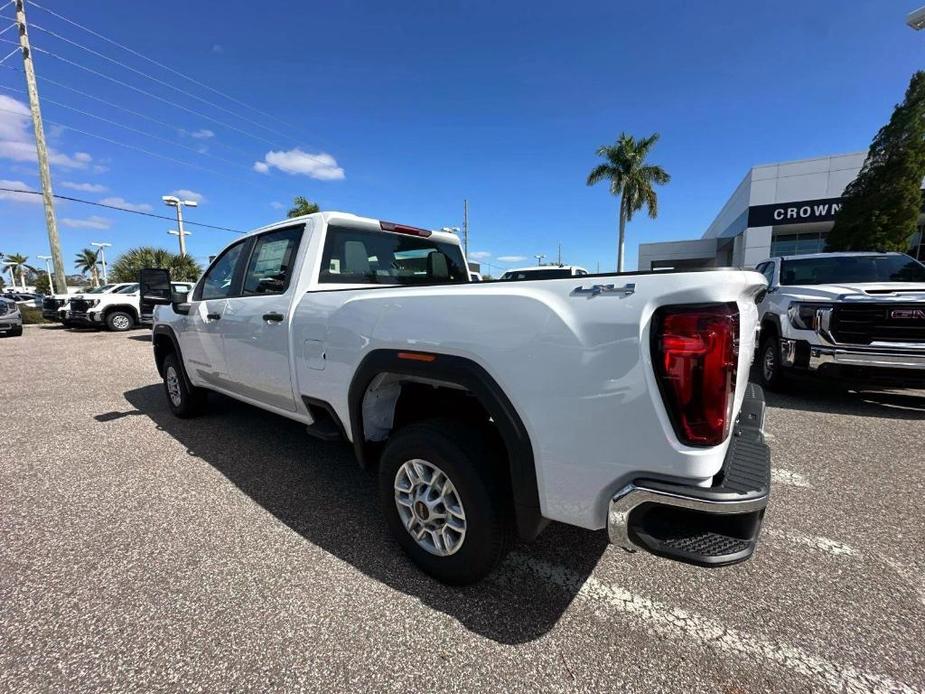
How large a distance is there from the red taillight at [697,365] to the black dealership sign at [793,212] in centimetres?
3054

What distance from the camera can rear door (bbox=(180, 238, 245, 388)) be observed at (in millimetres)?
3865

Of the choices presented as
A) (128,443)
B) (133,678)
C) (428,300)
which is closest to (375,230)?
(428,300)

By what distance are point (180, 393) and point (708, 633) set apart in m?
5.18

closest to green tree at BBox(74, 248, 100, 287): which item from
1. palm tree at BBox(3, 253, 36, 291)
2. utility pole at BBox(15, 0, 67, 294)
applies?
palm tree at BBox(3, 253, 36, 291)

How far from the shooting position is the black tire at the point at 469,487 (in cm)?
197

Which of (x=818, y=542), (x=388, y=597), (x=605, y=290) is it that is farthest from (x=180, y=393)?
(x=818, y=542)

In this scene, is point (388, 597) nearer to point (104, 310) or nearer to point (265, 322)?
point (265, 322)

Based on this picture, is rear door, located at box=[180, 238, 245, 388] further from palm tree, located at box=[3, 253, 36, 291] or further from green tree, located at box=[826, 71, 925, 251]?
palm tree, located at box=[3, 253, 36, 291]

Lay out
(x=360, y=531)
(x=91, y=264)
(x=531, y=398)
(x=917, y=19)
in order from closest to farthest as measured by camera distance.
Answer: (x=531, y=398), (x=360, y=531), (x=917, y=19), (x=91, y=264)

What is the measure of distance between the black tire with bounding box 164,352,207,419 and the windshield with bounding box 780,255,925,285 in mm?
7944

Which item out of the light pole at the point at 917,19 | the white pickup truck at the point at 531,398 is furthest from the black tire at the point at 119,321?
the light pole at the point at 917,19

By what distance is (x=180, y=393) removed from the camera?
489 cm

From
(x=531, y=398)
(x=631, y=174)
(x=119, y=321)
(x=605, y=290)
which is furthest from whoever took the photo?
(x=631, y=174)

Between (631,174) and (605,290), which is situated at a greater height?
(631,174)
